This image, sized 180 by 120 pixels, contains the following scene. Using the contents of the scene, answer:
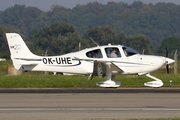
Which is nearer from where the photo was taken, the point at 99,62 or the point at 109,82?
the point at 99,62

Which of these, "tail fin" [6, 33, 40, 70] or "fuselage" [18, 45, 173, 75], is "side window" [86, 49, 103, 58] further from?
"tail fin" [6, 33, 40, 70]

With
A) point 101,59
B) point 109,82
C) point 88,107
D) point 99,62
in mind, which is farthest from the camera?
point 101,59

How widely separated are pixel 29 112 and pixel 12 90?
5.47 metres

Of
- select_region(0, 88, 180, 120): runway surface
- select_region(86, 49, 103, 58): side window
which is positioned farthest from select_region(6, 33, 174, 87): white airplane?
select_region(0, 88, 180, 120): runway surface

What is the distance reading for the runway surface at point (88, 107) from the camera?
27.0ft

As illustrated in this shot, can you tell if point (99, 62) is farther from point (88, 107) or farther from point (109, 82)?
point (88, 107)

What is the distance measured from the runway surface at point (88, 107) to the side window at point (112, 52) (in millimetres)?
3051

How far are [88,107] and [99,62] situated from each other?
14.6 ft

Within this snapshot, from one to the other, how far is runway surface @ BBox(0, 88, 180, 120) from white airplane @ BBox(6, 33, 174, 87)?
2.62 metres

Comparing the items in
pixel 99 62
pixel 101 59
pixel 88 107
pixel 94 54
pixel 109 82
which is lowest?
pixel 88 107

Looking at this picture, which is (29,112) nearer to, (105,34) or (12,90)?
(12,90)

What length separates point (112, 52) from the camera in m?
14.4


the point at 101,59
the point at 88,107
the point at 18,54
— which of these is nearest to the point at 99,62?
the point at 101,59

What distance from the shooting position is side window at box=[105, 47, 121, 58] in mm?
14367
